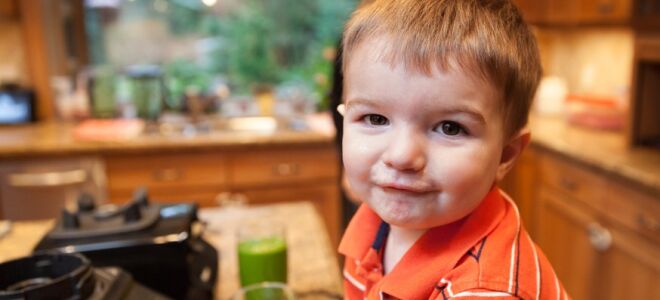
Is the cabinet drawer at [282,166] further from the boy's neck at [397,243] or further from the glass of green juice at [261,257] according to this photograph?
the boy's neck at [397,243]

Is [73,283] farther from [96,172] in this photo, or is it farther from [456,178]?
[96,172]

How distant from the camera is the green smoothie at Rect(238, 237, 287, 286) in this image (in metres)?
0.94

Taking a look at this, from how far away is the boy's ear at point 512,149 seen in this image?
62 cm

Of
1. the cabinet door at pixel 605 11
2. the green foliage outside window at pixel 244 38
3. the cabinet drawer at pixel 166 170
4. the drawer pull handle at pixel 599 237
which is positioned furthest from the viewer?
the green foliage outside window at pixel 244 38

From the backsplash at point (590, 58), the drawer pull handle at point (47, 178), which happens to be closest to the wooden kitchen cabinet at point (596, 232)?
the backsplash at point (590, 58)

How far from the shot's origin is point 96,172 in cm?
237

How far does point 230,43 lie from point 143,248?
2.41 meters

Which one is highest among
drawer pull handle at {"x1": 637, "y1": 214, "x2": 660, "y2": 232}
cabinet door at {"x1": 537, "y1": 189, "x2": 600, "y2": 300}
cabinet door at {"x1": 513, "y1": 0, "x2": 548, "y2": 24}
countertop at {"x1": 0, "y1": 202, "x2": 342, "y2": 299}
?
cabinet door at {"x1": 513, "y1": 0, "x2": 548, "y2": 24}

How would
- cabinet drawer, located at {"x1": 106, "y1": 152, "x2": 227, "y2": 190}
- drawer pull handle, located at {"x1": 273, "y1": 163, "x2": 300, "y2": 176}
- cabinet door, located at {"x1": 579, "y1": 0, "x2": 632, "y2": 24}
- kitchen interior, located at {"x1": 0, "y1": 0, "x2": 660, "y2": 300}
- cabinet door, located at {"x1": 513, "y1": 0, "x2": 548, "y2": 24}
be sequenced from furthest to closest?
1. cabinet door, located at {"x1": 513, "y1": 0, "x2": 548, "y2": 24}
2. drawer pull handle, located at {"x1": 273, "y1": 163, "x2": 300, "y2": 176}
3. cabinet drawer, located at {"x1": 106, "y1": 152, "x2": 227, "y2": 190}
4. cabinet door, located at {"x1": 579, "y1": 0, "x2": 632, "y2": 24}
5. kitchen interior, located at {"x1": 0, "y1": 0, "x2": 660, "y2": 300}

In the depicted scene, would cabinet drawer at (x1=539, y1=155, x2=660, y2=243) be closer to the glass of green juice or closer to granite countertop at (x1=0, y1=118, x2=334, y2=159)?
granite countertop at (x1=0, y1=118, x2=334, y2=159)

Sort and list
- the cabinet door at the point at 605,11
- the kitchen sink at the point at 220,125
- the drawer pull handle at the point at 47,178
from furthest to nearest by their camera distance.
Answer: the kitchen sink at the point at 220,125 → the drawer pull handle at the point at 47,178 → the cabinet door at the point at 605,11

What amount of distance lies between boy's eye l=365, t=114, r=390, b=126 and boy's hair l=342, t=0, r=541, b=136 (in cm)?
6

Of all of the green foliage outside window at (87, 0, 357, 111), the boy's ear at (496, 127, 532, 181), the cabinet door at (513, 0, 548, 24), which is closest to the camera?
the boy's ear at (496, 127, 532, 181)

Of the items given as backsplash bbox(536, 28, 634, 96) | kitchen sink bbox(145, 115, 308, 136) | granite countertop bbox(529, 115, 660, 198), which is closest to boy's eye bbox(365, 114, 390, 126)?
granite countertop bbox(529, 115, 660, 198)
